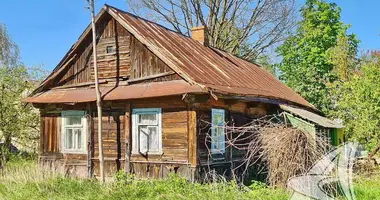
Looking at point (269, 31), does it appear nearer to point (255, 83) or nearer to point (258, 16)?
point (258, 16)

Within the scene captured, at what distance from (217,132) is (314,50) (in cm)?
1631

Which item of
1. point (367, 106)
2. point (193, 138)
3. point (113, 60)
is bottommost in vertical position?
point (193, 138)

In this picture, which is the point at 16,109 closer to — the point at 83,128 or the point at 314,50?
the point at 83,128

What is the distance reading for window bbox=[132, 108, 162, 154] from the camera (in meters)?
11.9

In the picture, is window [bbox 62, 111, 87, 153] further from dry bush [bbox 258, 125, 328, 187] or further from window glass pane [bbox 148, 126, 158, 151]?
dry bush [bbox 258, 125, 328, 187]

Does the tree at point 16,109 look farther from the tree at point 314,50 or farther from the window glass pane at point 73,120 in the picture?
the tree at point 314,50

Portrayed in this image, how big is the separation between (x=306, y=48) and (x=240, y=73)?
509 inches

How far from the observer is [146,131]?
39.9 feet

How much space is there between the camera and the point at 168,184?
9.94 metres

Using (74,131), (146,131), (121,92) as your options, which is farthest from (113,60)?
(146,131)

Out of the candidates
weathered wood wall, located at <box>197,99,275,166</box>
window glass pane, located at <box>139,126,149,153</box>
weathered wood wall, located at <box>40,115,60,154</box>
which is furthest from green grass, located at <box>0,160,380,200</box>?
weathered wood wall, located at <box>40,115,60,154</box>

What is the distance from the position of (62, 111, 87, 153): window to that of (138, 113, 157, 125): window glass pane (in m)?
2.31

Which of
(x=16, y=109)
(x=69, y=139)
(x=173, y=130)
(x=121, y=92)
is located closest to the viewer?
(x=173, y=130)

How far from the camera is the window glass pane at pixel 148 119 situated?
1209 centimetres
